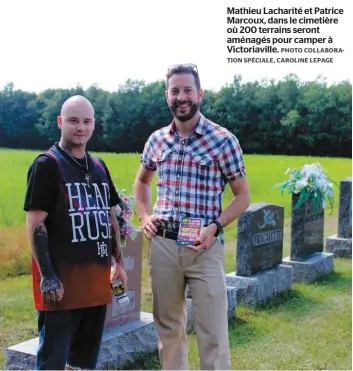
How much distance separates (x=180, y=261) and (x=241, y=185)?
1.74ft

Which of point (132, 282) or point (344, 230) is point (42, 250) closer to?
point (132, 282)

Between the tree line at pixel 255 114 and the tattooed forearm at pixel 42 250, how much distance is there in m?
24.5

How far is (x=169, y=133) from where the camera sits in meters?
3.30

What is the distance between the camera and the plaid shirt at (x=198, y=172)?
10.4 feet

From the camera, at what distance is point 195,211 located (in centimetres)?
315

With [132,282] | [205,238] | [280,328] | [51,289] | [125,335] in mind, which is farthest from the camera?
[280,328]

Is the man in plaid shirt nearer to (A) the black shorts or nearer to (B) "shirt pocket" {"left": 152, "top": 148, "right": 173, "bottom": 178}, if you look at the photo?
(B) "shirt pocket" {"left": 152, "top": 148, "right": 173, "bottom": 178}

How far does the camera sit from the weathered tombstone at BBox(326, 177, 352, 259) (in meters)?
9.17

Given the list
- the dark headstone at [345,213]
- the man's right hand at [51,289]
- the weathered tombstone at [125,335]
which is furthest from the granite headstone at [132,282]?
the dark headstone at [345,213]

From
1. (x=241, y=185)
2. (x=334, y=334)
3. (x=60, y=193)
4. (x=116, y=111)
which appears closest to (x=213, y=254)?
(x=241, y=185)

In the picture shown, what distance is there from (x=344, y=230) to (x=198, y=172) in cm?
675

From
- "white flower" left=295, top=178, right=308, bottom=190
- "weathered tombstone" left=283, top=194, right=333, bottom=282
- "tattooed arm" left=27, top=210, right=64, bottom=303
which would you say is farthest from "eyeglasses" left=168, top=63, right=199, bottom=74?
"weathered tombstone" left=283, top=194, right=333, bottom=282

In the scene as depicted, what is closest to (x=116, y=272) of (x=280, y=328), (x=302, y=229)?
(x=280, y=328)

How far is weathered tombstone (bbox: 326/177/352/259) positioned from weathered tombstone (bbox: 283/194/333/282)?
4.33 ft
